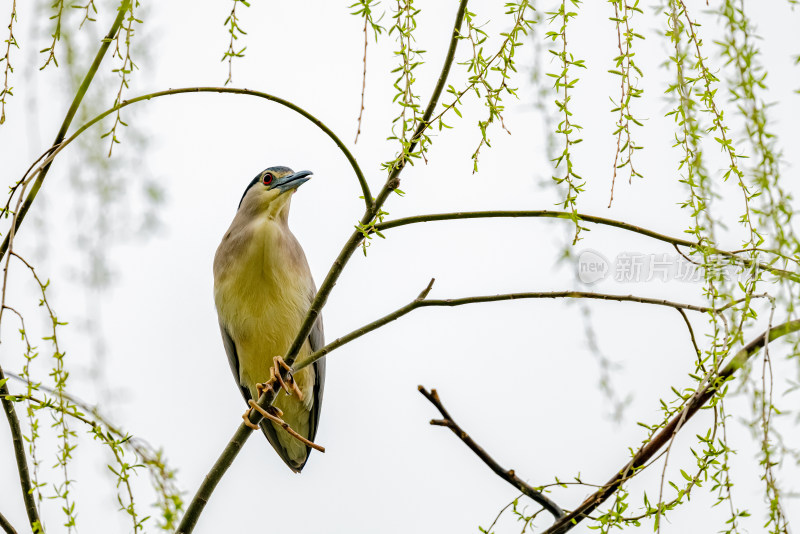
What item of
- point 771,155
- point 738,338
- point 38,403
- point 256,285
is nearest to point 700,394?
point 738,338

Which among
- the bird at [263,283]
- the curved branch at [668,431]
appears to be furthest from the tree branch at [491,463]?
the bird at [263,283]

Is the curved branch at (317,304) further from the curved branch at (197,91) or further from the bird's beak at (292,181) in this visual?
the bird's beak at (292,181)

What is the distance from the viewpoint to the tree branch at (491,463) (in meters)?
1.50

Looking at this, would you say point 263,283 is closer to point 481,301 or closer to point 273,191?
point 273,191

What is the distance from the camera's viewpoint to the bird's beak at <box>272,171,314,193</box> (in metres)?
2.76

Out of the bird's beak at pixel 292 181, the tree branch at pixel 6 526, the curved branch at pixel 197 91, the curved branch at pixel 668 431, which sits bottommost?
the tree branch at pixel 6 526

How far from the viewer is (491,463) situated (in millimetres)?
1525

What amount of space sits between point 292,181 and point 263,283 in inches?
14.2

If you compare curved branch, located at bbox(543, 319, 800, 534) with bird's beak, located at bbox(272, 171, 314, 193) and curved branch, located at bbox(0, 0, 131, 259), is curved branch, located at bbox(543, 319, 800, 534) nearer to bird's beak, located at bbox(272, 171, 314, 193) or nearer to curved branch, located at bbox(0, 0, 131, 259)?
curved branch, located at bbox(0, 0, 131, 259)

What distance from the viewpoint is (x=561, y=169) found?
4.39 ft

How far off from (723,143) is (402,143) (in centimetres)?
48

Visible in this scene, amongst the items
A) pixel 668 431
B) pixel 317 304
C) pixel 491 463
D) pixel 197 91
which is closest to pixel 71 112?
pixel 197 91

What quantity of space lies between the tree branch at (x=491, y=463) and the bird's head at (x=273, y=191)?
4.60 ft

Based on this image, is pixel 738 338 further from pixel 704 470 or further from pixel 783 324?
pixel 704 470
